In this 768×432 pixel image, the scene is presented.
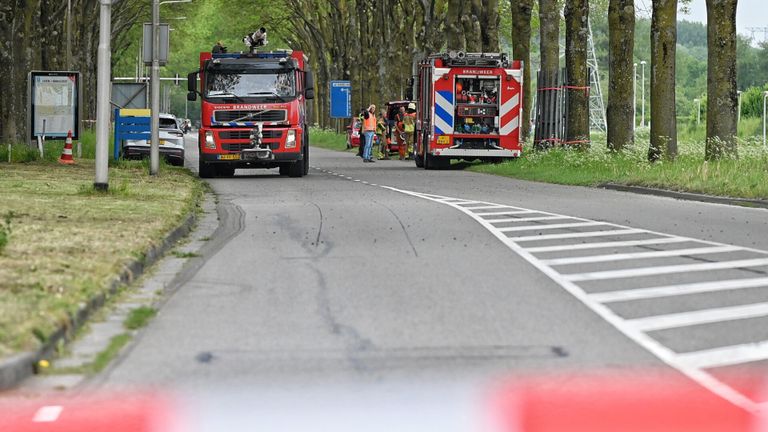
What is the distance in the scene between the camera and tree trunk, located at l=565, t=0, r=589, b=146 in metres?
38.7

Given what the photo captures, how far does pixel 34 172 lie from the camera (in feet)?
104

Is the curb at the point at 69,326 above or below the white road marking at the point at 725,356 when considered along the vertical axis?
above

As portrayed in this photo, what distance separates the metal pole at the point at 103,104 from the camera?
921 inches

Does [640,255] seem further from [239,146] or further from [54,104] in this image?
[54,104]

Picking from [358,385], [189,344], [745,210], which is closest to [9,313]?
[189,344]

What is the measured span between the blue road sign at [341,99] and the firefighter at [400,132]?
22440mm

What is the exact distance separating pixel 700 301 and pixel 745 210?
11.7 meters

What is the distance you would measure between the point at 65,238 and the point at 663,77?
20.2m

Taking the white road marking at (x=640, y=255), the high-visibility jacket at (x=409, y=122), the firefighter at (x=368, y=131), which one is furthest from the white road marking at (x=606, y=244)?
the high-visibility jacket at (x=409, y=122)

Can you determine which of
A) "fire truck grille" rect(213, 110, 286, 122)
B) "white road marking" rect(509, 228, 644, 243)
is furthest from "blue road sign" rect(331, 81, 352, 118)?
"white road marking" rect(509, 228, 644, 243)

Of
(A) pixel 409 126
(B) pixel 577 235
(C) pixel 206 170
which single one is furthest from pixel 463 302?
(A) pixel 409 126

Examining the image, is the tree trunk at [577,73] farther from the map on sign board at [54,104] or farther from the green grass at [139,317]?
the green grass at [139,317]

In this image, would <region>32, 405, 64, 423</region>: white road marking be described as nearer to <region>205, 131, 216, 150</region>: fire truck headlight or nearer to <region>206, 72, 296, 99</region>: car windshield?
<region>206, 72, 296, 99</region>: car windshield

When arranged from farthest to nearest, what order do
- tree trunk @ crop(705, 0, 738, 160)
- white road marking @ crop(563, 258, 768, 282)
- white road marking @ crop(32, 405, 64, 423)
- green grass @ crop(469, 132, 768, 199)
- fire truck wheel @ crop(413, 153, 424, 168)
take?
1. fire truck wheel @ crop(413, 153, 424, 168)
2. tree trunk @ crop(705, 0, 738, 160)
3. green grass @ crop(469, 132, 768, 199)
4. white road marking @ crop(563, 258, 768, 282)
5. white road marking @ crop(32, 405, 64, 423)
